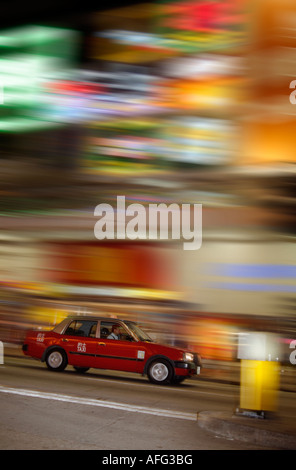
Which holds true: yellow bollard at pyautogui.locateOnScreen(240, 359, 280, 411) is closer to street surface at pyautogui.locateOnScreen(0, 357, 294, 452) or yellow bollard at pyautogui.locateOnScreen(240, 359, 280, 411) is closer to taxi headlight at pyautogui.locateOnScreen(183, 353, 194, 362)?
street surface at pyautogui.locateOnScreen(0, 357, 294, 452)

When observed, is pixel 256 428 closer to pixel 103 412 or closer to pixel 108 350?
pixel 103 412

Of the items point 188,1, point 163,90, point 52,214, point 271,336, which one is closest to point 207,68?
point 163,90

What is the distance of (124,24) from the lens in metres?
9.16

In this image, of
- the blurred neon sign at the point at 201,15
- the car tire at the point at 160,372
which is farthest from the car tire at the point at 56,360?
the blurred neon sign at the point at 201,15

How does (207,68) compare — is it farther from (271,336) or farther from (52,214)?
(271,336)

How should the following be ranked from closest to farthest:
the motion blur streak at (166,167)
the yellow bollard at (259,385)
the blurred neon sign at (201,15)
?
1. the yellow bollard at (259,385)
2. the motion blur streak at (166,167)
3. the blurred neon sign at (201,15)

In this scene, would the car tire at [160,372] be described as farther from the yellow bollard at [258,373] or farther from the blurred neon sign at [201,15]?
the blurred neon sign at [201,15]

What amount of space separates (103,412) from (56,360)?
3491 millimetres

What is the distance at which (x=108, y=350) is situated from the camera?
7.73m

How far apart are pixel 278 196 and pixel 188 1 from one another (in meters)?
5.45

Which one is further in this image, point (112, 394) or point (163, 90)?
point (163, 90)

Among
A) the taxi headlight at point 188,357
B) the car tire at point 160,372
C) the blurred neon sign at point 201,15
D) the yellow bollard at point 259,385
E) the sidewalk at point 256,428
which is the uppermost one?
the blurred neon sign at point 201,15

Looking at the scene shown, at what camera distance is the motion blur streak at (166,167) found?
19.6ft

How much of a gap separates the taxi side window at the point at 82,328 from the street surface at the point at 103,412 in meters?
0.77
